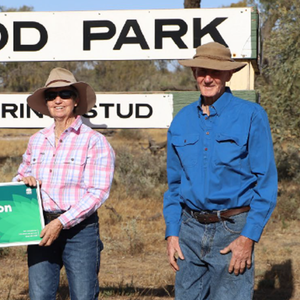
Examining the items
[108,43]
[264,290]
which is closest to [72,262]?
[108,43]

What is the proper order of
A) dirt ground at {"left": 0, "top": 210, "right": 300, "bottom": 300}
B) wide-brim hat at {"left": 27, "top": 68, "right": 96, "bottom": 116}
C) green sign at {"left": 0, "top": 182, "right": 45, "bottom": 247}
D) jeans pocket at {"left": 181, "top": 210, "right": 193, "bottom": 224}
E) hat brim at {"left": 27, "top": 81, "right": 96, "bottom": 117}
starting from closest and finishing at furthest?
jeans pocket at {"left": 181, "top": 210, "right": 193, "bottom": 224}, green sign at {"left": 0, "top": 182, "right": 45, "bottom": 247}, wide-brim hat at {"left": 27, "top": 68, "right": 96, "bottom": 116}, hat brim at {"left": 27, "top": 81, "right": 96, "bottom": 117}, dirt ground at {"left": 0, "top": 210, "right": 300, "bottom": 300}

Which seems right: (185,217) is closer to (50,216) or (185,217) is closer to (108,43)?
(50,216)

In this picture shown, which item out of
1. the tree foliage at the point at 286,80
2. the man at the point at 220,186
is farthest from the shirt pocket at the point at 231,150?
the tree foliage at the point at 286,80

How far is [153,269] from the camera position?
689 cm

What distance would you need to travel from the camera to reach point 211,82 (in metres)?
3.19

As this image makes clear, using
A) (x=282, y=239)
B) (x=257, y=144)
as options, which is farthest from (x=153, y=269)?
(x=257, y=144)

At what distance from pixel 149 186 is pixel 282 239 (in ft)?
10.9

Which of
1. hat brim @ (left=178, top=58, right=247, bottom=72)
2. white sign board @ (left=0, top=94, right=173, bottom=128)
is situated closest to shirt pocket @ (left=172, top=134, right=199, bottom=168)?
hat brim @ (left=178, top=58, right=247, bottom=72)

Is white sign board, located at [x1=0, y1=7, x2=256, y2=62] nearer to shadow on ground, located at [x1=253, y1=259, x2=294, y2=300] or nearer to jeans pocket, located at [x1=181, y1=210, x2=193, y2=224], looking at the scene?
jeans pocket, located at [x1=181, y1=210, x2=193, y2=224]

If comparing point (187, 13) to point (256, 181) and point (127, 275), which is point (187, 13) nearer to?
point (256, 181)

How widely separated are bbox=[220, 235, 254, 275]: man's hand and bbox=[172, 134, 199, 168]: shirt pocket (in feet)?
1.49

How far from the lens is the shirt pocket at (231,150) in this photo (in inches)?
120

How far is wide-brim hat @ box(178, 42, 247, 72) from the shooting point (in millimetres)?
3115

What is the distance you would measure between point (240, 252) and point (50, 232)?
1.09 m
